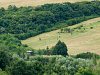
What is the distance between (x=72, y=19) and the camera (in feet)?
427

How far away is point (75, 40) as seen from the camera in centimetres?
10919

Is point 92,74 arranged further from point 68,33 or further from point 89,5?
point 89,5

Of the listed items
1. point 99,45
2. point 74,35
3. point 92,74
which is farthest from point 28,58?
point 74,35

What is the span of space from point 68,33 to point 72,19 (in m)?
15.3

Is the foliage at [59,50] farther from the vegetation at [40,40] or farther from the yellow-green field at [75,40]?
the yellow-green field at [75,40]

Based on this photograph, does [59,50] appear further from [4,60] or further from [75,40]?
[4,60]

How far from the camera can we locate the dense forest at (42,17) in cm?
12256

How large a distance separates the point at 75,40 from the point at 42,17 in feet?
74.2

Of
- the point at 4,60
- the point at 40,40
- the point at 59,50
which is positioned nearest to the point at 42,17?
the point at 40,40

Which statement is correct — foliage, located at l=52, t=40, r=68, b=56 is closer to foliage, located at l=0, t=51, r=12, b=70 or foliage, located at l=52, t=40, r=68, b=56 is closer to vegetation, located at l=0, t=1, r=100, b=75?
vegetation, located at l=0, t=1, r=100, b=75

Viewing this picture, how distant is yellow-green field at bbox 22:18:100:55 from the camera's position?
101625 mm

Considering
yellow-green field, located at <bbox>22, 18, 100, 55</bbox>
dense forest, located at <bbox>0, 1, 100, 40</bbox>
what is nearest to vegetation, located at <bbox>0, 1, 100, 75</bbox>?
dense forest, located at <bbox>0, 1, 100, 40</bbox>

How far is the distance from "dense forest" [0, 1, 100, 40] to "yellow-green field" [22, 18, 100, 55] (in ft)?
15.9

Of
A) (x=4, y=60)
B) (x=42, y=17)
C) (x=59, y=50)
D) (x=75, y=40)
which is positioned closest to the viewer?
(x=4, y=60)
